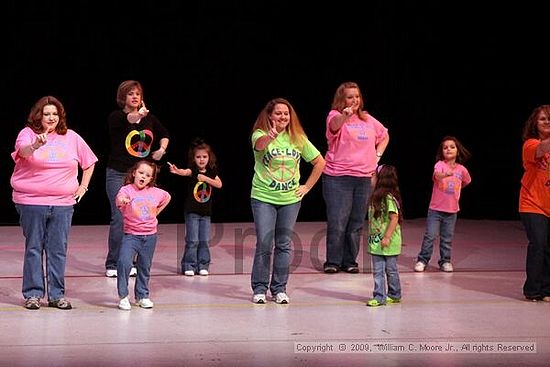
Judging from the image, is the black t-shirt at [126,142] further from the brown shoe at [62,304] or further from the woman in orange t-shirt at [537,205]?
the woman in orange t-shirt at [537,205]

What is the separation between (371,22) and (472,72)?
1.38 meters

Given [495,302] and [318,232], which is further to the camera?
[318,232]

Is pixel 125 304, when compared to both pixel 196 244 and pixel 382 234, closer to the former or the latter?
pixel 196 244

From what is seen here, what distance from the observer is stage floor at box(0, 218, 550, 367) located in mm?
5508

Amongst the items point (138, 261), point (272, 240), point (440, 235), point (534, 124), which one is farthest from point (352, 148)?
point (138, 261)

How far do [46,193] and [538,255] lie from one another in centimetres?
340

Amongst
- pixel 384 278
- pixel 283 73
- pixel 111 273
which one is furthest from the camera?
pixel 283 73

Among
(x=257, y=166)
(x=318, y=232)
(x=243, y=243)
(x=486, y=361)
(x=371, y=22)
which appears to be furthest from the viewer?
(x=371, y=22)

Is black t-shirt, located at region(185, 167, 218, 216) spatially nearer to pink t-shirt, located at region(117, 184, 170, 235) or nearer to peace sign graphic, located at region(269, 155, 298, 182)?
pink t-shirt, located at region(117, 184, 170, 235)

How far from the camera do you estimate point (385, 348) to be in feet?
18.8

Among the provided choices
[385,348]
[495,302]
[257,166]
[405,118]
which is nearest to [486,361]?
[385,348]

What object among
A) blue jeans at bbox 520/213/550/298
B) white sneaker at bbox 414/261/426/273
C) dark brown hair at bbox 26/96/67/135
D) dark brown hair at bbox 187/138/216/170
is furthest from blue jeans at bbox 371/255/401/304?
dark brown hair at bbox 26/96/67/135

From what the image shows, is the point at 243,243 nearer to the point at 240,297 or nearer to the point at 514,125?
the point at 240,297

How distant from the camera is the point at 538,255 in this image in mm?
7109
